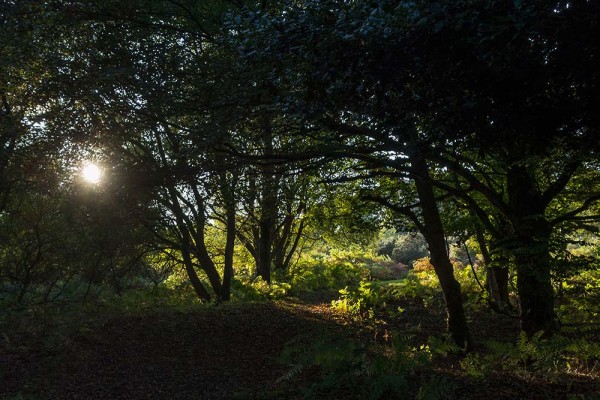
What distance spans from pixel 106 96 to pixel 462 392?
632 centimetres

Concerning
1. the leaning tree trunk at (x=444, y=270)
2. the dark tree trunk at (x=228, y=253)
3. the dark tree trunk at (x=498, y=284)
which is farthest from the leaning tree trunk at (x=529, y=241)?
the dark tree trunk at (x=228, y=253)

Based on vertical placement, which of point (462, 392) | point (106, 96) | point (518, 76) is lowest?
point (462, 392)

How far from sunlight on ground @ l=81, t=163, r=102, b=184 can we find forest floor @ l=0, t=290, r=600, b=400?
9.88 ft

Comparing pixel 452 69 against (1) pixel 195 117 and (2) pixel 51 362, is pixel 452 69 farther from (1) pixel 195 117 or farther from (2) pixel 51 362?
(2) pixel 51 362

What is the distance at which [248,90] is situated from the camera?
6082mm

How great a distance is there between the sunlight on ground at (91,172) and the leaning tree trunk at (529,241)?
7044 millimetres

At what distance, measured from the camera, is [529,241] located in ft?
24.4

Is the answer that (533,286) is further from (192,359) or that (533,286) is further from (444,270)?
(192,359)

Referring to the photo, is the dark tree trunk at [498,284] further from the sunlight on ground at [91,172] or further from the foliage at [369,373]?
the sunlight on ground at [91,172]

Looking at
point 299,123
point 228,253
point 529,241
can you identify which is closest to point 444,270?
point 529,241

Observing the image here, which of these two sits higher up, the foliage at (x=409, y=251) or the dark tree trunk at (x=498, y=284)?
the foliage at (x=409, y=251)

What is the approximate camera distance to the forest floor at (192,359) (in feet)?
20.1

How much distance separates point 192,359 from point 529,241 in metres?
6.21

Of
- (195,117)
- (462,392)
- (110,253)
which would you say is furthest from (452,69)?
(110,253)
